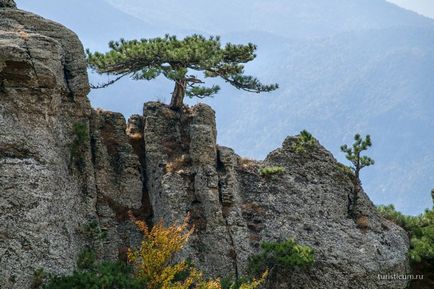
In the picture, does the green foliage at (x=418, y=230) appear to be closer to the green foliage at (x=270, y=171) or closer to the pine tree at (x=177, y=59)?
the green foliage at (x=270, y=171)

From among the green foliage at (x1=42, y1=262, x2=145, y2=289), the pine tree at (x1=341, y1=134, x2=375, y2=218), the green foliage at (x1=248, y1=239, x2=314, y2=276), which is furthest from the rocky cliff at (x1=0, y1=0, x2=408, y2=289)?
the green foliage at (x1=42, y1=262, x2=145, y2=289)

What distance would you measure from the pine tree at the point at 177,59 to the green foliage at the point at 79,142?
6231 mm

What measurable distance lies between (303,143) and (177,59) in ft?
34.5

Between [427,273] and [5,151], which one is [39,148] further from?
[427,273]

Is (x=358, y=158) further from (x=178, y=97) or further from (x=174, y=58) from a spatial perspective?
(x=174, y=58)

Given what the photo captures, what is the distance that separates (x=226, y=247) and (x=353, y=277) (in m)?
7.54

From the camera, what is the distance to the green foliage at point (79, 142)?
110ft

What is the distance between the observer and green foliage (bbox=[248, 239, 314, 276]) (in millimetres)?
33750

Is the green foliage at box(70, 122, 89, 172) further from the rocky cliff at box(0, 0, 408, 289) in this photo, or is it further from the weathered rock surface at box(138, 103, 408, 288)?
the weathered rock surface at box(138, 103, 408, 288)

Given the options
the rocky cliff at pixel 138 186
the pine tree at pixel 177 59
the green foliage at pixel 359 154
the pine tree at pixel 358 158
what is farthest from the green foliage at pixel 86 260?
the green foliage at pixel 359 154

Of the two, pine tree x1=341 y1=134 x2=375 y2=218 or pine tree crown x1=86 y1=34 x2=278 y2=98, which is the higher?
pine tree crown x1=86 y1=34 x2=278 y2=98

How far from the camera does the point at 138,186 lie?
123 feet

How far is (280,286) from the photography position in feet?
116

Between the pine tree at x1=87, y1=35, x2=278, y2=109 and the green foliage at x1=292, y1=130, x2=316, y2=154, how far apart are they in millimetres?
4842
